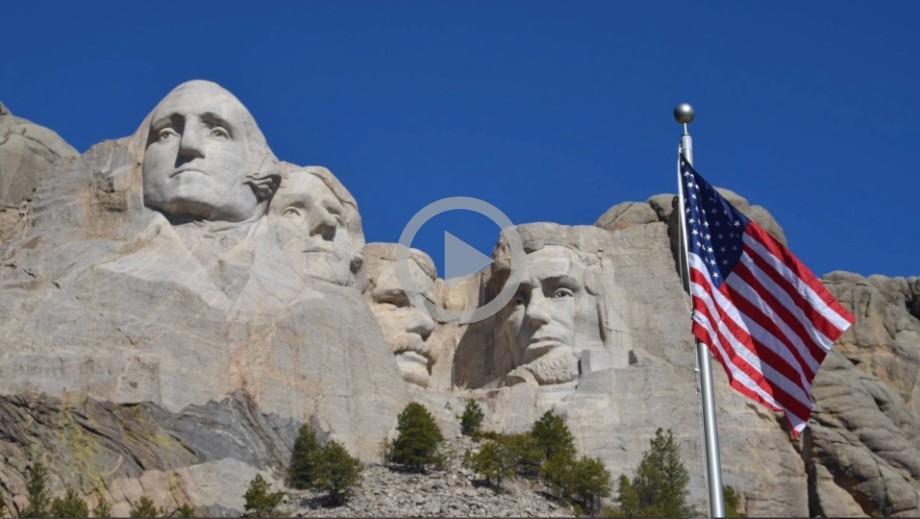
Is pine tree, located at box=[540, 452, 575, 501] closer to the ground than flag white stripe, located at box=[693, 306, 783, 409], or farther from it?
farther from it

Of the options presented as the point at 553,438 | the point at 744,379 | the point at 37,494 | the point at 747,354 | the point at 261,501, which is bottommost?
the point at 37,494

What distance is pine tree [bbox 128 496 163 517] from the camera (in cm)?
2636

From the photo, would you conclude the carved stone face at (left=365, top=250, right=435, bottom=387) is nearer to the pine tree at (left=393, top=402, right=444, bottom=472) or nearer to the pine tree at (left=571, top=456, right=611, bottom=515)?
the pine tree at (left=393, top=402, right=444, bottom=472)

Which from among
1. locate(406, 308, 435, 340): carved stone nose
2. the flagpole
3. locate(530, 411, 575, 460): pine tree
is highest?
locate(406, 308, 435, 340): carved stone nose

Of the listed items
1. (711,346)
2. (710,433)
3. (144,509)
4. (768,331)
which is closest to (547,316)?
(144,509)

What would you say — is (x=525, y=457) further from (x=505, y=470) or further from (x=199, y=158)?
(x=199, y=158)

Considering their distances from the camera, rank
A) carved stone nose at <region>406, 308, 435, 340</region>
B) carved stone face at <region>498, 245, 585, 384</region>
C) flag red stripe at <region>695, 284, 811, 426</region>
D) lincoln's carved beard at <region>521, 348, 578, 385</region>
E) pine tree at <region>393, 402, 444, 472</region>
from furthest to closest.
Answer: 1. carved stone nose at <region>406, 308, 435, 340</region>
2. carved stone face at <region>498, 245, 585, 384</region>
3. lincoln's carved beard at <region>521, 348, 578, 385</region>
4. pine tree at <region>393, 402, 444, 472</region>
5. flag red stripe at <region>695, 284, 811, 426</region>

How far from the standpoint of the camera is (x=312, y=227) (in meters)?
33.8

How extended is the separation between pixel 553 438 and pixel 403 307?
6122 mm

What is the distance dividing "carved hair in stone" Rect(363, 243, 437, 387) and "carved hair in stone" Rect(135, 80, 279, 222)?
11.7 feet

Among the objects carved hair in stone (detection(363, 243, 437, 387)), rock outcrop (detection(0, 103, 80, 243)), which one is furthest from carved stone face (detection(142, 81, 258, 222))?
carved hair in stone (detection(363, 243, 437, 387))

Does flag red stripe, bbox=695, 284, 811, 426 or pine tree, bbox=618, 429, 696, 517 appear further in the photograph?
pine tree, bbox=618, 429, 696, 517

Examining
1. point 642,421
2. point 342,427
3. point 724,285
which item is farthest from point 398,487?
point 724,285

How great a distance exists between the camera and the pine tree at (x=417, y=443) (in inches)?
1167
